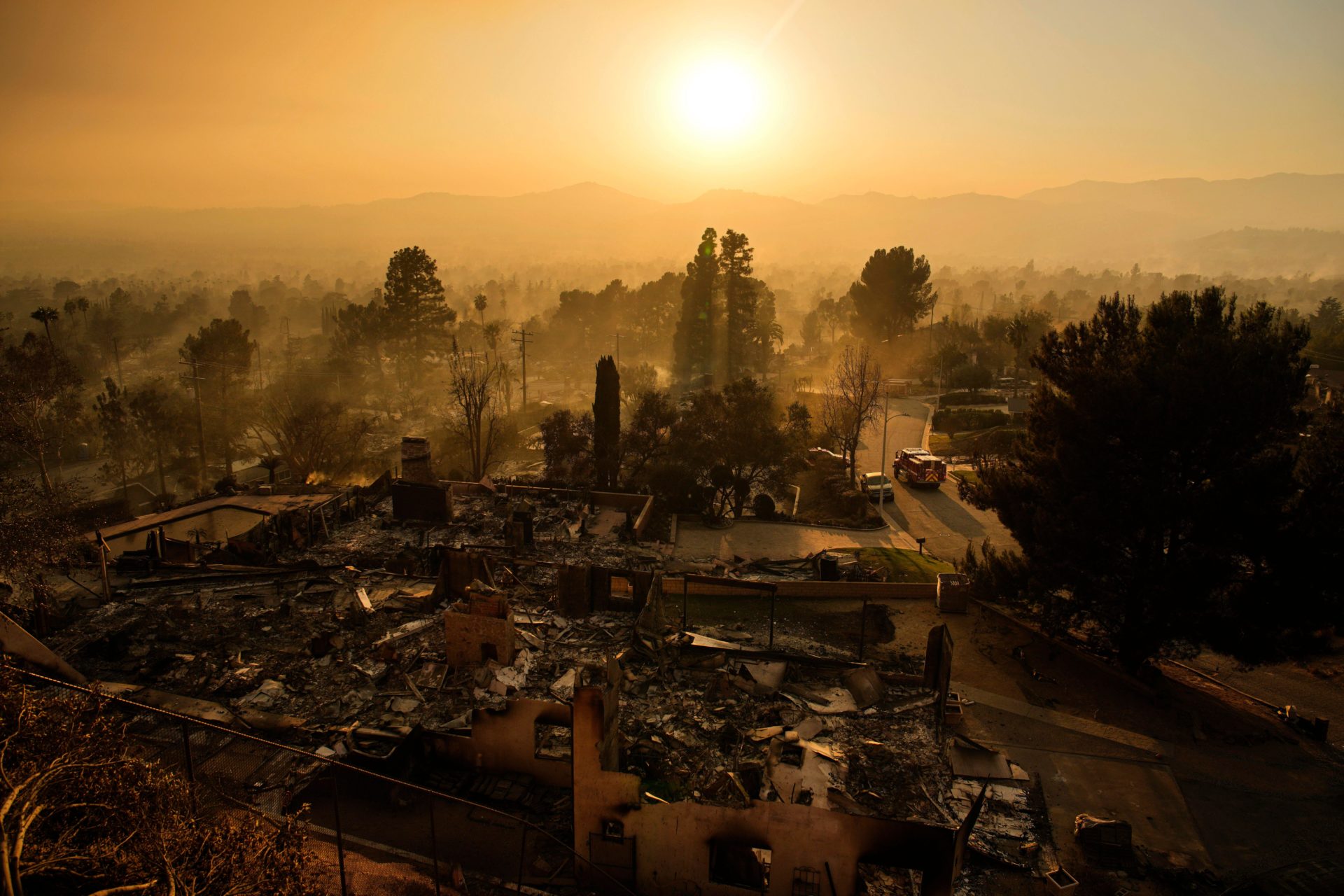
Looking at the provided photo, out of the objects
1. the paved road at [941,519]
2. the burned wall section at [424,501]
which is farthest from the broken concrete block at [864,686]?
the burned wall section at [424,501]

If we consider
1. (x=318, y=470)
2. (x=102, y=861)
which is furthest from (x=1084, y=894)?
(x=318, y=470)

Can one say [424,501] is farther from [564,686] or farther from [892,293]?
[892,293]

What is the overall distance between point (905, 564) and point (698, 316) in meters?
38.2

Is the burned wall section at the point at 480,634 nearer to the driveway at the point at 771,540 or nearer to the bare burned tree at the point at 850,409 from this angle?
the driveway at the point at 771,540

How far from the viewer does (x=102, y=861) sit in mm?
6176

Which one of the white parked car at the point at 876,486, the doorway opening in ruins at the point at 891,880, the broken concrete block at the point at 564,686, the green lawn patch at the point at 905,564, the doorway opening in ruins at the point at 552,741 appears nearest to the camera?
the doorway opening in ruins at the point at 891,880

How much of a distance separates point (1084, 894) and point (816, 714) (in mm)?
4396

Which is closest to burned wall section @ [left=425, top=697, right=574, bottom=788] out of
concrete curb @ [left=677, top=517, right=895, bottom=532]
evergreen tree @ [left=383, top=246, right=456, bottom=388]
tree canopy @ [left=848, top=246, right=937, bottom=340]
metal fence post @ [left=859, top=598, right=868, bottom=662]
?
metal fence post @ [left=859, top=598, right=868, bottom=662]

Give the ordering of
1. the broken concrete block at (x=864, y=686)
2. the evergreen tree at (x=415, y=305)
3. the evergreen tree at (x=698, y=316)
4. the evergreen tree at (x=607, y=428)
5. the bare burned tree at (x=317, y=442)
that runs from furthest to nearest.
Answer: the evergreen tree at (x=698, y=316)
the evergreen tree at (x=415, y=305)
the bare burned tree at (x=317, y=442)
the evergreen tree at (x=607, y=428)
the broken concrete block at (x=864, y=686)

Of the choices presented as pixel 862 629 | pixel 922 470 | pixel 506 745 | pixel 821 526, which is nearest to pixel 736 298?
pixel 922 470

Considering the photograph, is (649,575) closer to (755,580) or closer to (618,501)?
(755,580)

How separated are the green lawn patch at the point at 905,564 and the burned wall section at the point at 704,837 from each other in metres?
11.7

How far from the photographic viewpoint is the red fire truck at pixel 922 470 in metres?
30.0

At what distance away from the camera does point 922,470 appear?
30.2 metres
